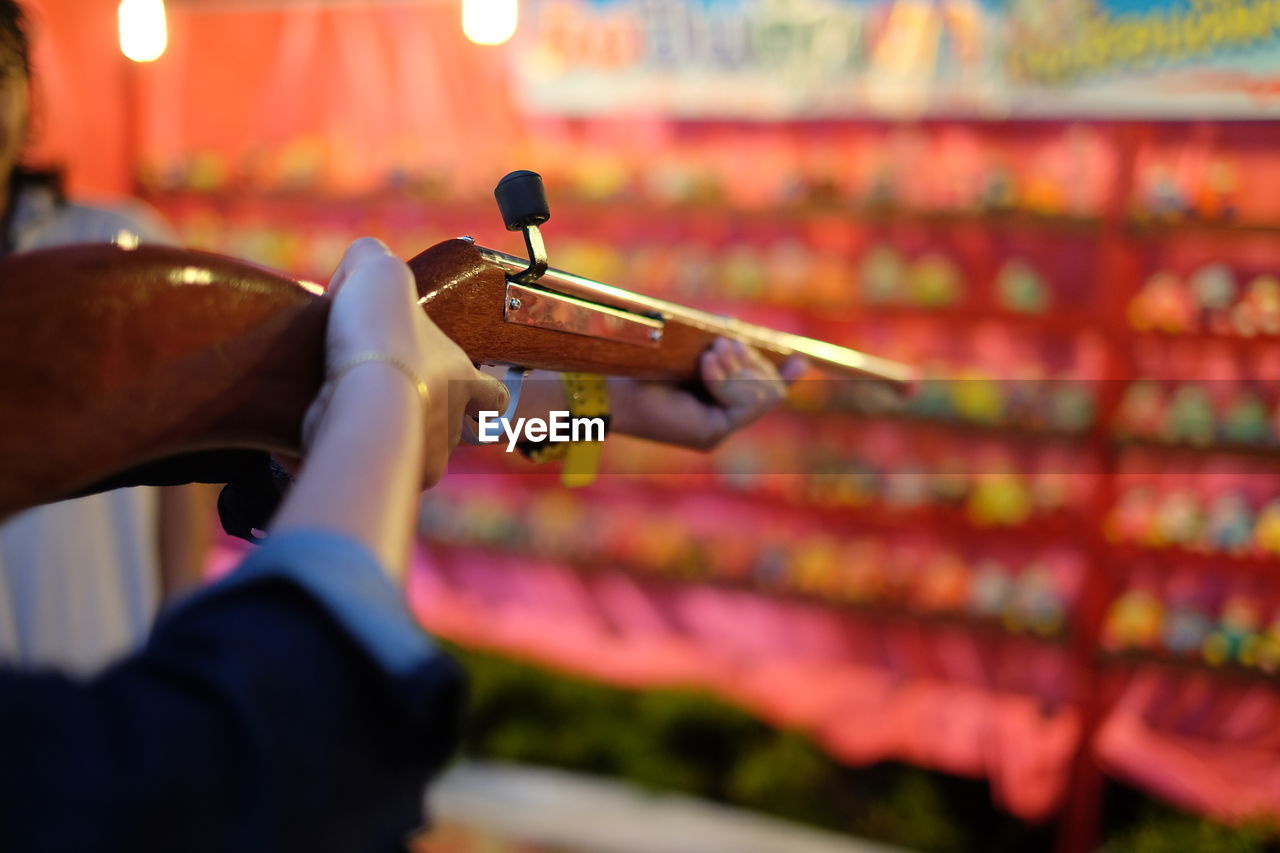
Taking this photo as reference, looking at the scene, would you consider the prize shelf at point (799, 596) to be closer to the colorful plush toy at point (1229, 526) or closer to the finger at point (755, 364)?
the colorful plush toy at point (1229, 526)

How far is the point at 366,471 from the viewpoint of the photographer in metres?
0.42

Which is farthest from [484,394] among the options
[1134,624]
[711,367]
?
[1134,624]

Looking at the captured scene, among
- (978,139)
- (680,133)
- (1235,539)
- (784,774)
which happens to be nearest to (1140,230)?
(978,139)

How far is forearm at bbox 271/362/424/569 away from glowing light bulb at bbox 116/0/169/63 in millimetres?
1859

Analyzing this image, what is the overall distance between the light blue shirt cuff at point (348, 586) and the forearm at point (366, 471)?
0.04ft

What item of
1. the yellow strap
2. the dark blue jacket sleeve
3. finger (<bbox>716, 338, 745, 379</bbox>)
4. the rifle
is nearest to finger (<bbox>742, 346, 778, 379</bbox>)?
finger (<bbox>716, 338, 745, 379</bbox>)

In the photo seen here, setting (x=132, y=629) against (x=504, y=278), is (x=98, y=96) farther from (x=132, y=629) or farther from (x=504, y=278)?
(x=504, y=278)

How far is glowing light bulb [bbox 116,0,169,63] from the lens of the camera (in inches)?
75.8

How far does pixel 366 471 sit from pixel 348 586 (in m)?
0.07

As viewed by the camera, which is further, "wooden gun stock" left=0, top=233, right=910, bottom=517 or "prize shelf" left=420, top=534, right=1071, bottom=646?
"prize shelf" left=420, top=534, right=1071, bottom=646

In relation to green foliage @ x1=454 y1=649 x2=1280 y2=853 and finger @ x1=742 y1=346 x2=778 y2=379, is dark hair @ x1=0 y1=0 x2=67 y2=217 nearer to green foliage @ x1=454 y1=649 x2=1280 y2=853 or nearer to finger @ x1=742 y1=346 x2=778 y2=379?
finger @ x1=742 y1=346 x2=778 y2=379

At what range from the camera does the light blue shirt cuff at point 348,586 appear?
1.17ft

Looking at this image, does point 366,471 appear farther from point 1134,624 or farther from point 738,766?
point 1134,624

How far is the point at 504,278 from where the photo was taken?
2.54ft
